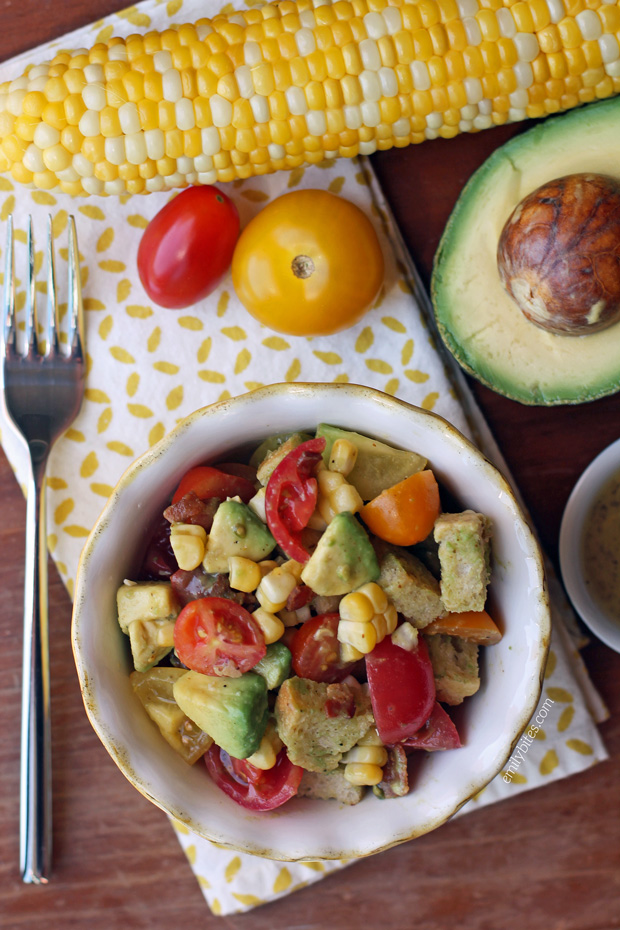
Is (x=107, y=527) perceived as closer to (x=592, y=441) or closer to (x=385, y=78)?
(x=385, y=78)

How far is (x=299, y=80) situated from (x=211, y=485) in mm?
1004

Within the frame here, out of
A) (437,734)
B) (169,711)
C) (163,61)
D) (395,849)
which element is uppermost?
(163,61)

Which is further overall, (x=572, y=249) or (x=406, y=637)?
(x=572, y=249)

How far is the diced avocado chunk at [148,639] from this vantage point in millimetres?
1534

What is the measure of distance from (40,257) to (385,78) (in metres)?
1.07

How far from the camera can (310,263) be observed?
193 centimetres

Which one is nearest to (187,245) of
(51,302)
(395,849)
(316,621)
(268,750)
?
(51,302)

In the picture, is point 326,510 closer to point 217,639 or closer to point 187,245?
point 217,639

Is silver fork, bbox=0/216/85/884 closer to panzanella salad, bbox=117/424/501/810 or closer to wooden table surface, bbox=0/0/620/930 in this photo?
wooden table surface, bbox=0/0/620/930

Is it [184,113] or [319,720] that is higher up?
[184,113]

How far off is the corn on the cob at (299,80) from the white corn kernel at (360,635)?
47.2 inches

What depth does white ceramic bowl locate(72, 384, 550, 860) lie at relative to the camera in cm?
146

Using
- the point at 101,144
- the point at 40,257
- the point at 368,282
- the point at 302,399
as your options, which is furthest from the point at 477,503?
the point at 40,257

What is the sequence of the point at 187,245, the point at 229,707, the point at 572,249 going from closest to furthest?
the point at 229,707
the point at 572,249
the point at 187,245
